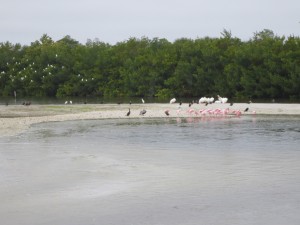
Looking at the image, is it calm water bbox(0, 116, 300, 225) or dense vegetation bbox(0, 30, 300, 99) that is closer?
calm water bbox(0, 116, 300, 225)

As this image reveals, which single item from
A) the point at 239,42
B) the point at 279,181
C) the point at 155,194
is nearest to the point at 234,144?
the point at 279,181

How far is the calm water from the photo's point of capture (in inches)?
519

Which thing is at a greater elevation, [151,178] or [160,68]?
[160,68]

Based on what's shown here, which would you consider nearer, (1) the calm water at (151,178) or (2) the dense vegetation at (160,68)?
Result: (1) the calm water at (151,178)

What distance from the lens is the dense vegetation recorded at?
253 feet

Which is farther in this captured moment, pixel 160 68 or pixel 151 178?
pixel 160 68

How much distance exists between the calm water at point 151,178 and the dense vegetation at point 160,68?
47.0 metres

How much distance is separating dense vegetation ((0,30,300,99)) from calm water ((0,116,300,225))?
47.0m

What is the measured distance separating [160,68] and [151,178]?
76.9 m

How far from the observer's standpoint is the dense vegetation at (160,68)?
77.0 meters

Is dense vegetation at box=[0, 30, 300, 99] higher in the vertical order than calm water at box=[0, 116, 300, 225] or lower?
higher

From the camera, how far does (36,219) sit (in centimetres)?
1286

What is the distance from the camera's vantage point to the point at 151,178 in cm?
1755

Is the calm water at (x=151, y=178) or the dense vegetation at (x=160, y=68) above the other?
the dense vegetation at (x=160, y=68)
